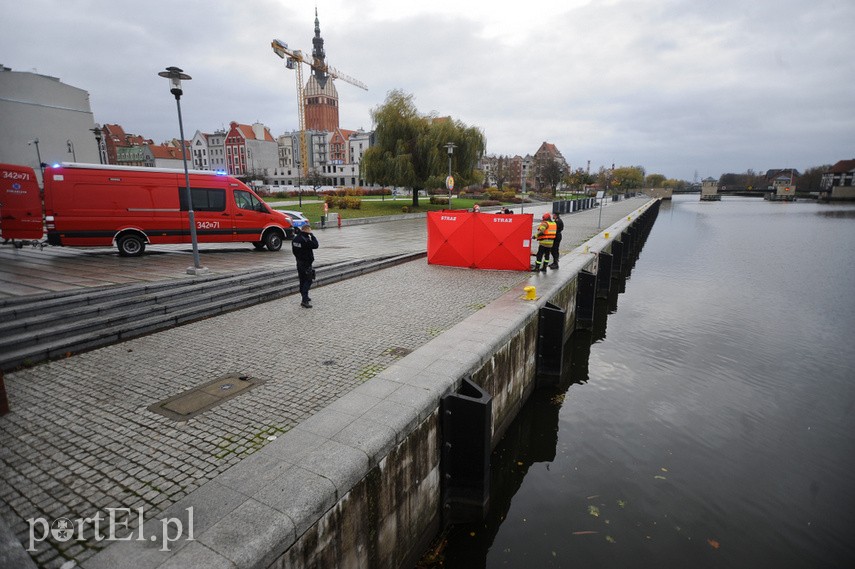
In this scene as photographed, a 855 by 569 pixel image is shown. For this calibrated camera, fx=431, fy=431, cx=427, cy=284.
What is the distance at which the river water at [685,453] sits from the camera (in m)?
5.36

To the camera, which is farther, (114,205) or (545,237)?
(114,205)

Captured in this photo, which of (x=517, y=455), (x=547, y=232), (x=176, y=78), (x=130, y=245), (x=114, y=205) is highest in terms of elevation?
(x=176, y=78)

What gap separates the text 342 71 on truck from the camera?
12.5 metres

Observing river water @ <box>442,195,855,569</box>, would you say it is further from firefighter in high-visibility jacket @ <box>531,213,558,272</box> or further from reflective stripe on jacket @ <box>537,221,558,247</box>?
reflective stripe on jacket @ <box>537,221,558,247</box>

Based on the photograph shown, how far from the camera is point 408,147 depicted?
126ft

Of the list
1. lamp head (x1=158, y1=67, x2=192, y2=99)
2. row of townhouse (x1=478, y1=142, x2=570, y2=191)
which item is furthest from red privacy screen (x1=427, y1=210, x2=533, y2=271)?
row of townhouse (x1=478, y1=142, x2=570, y2=191)

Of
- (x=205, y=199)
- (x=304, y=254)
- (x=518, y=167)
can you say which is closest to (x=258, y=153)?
(x=518, y=167)

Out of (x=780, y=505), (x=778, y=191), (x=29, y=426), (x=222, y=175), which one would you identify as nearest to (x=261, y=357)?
(x=29, y=426)

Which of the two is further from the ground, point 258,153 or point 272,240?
point 258,153

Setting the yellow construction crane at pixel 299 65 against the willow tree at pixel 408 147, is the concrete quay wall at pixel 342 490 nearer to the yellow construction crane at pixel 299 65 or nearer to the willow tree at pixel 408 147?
the willow tree at pixel 408 147

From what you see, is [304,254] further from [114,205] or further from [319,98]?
[319,98]

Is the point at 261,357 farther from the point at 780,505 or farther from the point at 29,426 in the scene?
the point at 780,505

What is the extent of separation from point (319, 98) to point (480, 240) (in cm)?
14314

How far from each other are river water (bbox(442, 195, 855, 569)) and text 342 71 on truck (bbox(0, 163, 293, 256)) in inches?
487
